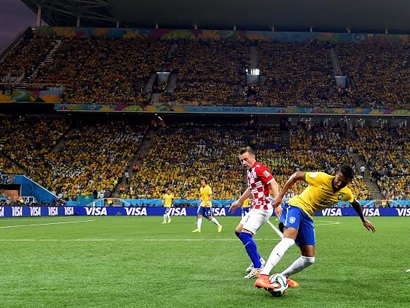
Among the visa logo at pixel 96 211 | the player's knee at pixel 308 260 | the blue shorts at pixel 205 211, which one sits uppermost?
the player's knee at pixel 308 260

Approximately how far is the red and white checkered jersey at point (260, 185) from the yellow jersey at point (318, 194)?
2175 mm

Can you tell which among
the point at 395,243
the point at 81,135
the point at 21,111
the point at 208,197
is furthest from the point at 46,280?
the point at 21,111

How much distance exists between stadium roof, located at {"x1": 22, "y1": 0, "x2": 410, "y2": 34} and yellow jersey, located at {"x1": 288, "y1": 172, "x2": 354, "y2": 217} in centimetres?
5790

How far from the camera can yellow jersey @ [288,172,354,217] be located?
913 centimetres

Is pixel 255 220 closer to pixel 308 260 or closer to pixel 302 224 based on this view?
pixel 302 224

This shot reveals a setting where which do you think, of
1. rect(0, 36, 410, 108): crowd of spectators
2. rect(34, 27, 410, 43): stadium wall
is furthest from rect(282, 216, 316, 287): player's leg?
rect(34, 27, 410, 43): stadium wall

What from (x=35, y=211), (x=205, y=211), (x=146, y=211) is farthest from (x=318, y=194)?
(x=146, y=211)

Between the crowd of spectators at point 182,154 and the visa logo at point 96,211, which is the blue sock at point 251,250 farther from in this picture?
the crowd of spectators at point 182,154

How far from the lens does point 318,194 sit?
30.2 feet

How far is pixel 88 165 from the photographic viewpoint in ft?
181

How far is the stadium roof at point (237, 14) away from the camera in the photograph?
2589 inches

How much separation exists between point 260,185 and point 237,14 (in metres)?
60.4

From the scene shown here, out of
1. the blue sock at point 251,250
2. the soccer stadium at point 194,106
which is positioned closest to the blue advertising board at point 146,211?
the soccer stadium at point 194,106

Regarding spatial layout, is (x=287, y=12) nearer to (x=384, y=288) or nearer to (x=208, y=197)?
(x=208, y=197)
